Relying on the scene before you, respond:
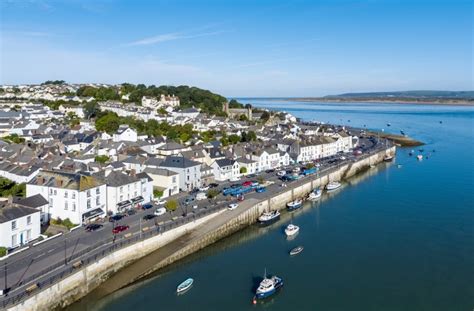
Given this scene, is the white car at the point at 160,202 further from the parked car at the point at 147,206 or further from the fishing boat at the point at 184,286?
the fishing boat at the point at 184,286

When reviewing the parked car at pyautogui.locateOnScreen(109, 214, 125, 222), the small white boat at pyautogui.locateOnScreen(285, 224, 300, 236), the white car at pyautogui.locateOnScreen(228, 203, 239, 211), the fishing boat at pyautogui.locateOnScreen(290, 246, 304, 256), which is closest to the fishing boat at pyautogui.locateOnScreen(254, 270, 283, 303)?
the fishing boat at pyautogui.locateOnScreen(290, 246, 304, 256)

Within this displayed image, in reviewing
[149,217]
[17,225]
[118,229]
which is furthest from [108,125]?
[17,225]

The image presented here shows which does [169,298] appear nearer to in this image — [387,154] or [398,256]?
[398,256]

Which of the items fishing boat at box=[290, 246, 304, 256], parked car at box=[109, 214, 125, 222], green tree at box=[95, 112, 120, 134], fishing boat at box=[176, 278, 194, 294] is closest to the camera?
fishing boat at box=[176, 278, 194, 294]

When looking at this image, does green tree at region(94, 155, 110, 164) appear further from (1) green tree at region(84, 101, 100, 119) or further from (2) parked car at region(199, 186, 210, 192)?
(1) green tree at region(84, 101, 100, 119)

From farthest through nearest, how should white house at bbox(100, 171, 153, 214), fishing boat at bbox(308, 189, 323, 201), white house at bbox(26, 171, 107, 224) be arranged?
fishing boat at bbox(308, 189, 323, 201) → white house at bbox(100, 171, 153, 214) → white house at bbox(26, 171, 107, 224)

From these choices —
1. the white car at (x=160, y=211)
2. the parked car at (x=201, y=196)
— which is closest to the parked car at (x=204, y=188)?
the parked car at (x=201, y=196)
